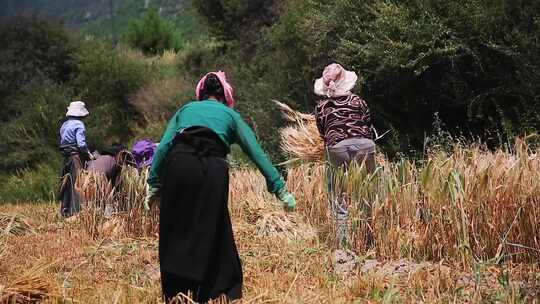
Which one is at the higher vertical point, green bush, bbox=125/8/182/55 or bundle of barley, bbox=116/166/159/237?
green bush, bbox=125/8/182/55

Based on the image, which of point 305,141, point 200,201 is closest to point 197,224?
point 200,201

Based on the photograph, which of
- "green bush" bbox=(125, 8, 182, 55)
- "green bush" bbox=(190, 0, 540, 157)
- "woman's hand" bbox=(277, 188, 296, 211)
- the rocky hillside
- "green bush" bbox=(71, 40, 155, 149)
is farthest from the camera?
the rocky hillside

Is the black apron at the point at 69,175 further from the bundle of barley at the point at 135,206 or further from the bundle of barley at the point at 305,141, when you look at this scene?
the bundle of barley at the point at 305,141

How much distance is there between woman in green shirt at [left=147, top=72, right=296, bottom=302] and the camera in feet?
12.4

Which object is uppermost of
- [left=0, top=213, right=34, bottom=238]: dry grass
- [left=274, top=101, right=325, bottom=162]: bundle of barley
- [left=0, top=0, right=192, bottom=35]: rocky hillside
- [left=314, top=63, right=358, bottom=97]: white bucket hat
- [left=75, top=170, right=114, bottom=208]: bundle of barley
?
[left=0, top=0, right=192, bottom=35]: rocky hillside

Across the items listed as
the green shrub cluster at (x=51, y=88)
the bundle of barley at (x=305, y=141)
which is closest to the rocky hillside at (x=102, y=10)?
the green shrub cluster at (x=51, y=88)

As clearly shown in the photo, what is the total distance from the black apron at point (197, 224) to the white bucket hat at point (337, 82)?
257cm

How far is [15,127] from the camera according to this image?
19.5 metres

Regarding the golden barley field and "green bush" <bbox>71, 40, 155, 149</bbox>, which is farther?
"green bush" <bbox>71, 40, 155, 149</bbox>

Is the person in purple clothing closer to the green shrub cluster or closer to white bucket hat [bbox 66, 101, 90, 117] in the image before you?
white bucket hat [bbox 66, 101, 90, 117]

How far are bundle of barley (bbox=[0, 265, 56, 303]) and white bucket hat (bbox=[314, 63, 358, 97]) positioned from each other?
319cm

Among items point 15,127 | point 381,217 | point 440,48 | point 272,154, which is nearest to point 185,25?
point 15,127

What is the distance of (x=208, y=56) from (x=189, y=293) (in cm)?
2016

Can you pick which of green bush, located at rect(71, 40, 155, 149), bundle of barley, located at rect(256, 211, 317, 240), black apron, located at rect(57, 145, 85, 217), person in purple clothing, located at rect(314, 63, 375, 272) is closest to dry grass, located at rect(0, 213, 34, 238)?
black apron, located at rect(57, 145, 85, 217)
